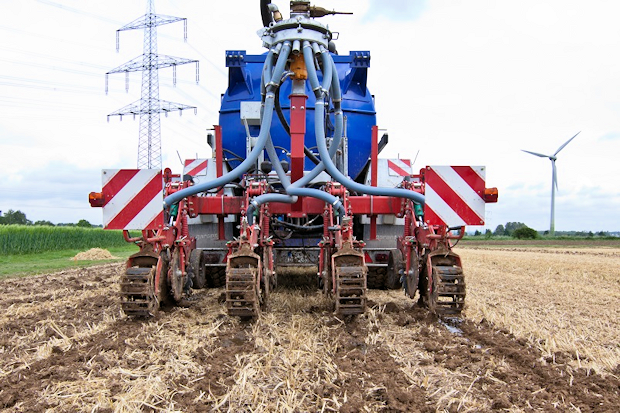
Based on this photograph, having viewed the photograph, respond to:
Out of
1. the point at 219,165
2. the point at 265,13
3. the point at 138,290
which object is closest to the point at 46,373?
the point at 138,290

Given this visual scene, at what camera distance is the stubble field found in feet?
9.39

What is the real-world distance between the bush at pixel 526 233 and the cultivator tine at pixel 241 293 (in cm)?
4615

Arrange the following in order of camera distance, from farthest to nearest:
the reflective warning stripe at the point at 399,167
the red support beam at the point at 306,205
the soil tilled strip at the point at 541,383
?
the reflective warning stripe at the point at 399,167
the red support beam at the point at 306,205
the soil tilled strip at the point at 541,383

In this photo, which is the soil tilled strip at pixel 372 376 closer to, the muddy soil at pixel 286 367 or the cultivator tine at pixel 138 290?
the muddy soil at pixel 286 367

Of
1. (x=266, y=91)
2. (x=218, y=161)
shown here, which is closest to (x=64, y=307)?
(x=218, y=161)

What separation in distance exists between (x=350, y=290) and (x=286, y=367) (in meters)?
1.19

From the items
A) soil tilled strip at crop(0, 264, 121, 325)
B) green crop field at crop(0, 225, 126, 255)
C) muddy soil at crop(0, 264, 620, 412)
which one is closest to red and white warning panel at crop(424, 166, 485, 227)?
muddy soil at crop(0, 264, 620, 412)

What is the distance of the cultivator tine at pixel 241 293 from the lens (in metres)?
4.29

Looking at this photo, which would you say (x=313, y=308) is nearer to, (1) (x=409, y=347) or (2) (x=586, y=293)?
(1) (x=409, y=347)

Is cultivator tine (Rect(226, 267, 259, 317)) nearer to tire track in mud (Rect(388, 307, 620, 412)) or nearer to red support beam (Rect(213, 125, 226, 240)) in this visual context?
tire track in mud (Rect(388, 307, 620, 412))

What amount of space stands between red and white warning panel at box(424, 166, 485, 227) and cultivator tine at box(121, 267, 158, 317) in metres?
2.75

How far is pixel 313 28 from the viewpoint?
16.8 feet

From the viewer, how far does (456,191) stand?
5.07m

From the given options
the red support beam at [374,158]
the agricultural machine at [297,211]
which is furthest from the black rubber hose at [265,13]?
the red support beam at [374,158]
